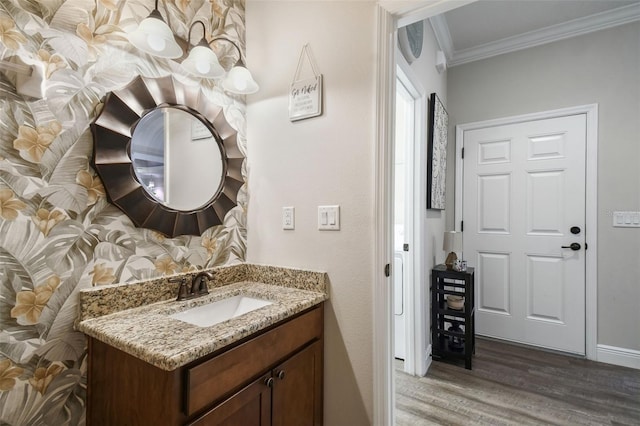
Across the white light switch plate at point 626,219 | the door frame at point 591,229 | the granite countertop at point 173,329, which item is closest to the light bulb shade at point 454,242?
the door frame at point 591,229

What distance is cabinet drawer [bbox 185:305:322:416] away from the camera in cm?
83

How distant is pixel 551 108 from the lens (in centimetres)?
261

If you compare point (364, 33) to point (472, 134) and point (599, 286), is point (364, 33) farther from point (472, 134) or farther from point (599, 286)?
point (599, 286)

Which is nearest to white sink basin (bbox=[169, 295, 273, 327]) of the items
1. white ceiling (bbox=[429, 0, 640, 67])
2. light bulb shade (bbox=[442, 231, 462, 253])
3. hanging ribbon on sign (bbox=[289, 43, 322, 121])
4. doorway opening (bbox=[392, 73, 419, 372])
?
hanging ribbon on sign (bbox=[289, 43, 322, 121])

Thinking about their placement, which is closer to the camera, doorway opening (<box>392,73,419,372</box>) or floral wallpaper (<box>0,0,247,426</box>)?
floral wallpaper (<box>0,0,247,426</box>)

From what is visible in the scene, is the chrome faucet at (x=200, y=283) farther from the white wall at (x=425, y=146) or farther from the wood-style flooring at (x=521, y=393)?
the white wall at (x=425, y=146)

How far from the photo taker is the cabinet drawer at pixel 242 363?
32.6 inches

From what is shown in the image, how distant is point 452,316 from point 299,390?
1667 mm

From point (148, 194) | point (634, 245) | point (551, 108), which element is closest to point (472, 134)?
point (551, 108)

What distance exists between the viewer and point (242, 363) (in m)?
0.97

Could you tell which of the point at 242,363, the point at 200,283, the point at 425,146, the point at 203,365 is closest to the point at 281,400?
the point at 242,363

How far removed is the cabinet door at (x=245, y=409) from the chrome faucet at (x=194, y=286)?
1.64 feet

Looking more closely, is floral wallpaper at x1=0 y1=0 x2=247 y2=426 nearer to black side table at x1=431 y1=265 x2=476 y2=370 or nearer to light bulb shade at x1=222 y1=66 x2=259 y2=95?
light bulb shade at x1=222 y1=66 x2=259 y2=95

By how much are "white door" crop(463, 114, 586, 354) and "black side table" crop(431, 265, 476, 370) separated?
2.00ft
